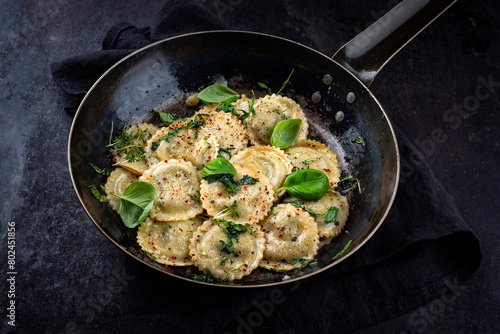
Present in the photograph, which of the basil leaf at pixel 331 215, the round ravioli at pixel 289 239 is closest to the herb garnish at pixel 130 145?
the round ravioli at pixel 289 239

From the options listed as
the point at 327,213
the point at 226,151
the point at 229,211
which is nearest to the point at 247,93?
the point at 226,151

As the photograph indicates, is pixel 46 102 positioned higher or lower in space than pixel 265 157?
lower

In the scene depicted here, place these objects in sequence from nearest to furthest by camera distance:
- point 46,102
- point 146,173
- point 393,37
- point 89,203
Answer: point 89,203, point 146,173, point 393,37, point 46,102

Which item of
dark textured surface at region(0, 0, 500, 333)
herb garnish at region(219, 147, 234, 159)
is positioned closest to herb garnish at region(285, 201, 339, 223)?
herb garnish at region(219, 147, 234, 159)

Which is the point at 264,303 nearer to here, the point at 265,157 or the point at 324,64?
the point at 265,157

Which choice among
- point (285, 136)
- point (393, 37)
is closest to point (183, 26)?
point (285, 136)

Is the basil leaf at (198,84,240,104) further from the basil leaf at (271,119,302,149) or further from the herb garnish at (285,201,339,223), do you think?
the herb garnish at (285,201,339,223)

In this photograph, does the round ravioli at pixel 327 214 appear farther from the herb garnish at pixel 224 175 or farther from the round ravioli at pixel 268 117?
the round ravioli at pixel 268 117
